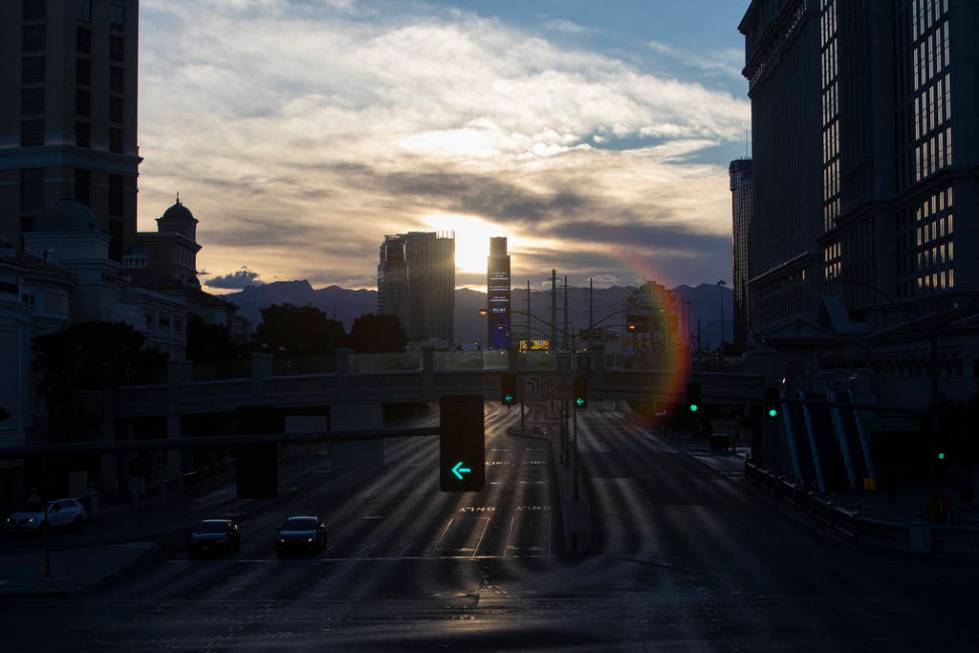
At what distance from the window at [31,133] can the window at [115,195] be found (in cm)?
737

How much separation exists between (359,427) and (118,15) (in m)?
60.8

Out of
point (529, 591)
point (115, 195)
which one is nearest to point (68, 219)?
point (115, 195)

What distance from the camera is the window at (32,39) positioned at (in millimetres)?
101562

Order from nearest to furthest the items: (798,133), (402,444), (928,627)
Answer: (928,627), (402,444), (798,133)

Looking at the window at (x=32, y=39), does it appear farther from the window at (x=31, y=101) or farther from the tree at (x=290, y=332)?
the tree at (x=290, y=332)

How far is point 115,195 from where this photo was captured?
110 m

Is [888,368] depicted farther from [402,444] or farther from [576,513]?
[576,513]

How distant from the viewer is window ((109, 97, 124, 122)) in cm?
10772

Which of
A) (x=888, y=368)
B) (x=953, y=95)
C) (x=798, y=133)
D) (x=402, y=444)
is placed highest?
(x=798, y=133)

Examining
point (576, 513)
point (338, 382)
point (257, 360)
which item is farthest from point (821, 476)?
point (257, 360)

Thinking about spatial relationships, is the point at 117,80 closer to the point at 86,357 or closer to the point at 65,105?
the point at 65,105

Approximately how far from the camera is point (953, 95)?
9338 centimetres

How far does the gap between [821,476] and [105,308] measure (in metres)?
53.8

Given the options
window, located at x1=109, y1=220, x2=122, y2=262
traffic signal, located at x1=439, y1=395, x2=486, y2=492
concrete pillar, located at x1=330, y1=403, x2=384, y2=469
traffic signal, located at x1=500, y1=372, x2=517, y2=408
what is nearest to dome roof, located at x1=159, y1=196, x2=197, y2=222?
window, located at x1=109, y1=220, x2=122, y2=262
